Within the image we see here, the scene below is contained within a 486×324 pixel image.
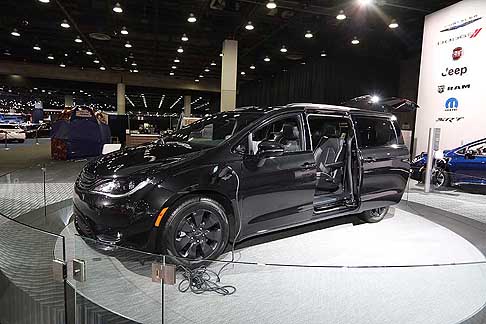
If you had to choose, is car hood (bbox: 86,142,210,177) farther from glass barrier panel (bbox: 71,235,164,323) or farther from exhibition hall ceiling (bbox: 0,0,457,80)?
exhibition hall ceiling (bbox: 0,0,457,80)

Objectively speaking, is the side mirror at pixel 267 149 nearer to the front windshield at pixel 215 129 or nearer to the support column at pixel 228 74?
the front windshield at pixel 215 129

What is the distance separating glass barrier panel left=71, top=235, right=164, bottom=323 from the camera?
1.81 metres

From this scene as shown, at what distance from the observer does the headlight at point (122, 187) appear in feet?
8.35

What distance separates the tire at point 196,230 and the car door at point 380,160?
1.96 meters

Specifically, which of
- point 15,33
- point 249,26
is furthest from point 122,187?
point 15,33

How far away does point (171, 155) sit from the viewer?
114 inches

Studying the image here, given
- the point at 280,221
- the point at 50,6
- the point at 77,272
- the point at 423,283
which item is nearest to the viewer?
the point at 77,272

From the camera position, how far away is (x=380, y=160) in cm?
417

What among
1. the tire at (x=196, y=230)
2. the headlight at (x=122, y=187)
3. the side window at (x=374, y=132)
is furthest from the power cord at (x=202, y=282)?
the side window at (x=374, y=132)

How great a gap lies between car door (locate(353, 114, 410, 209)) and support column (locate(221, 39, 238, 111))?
8.83 meters

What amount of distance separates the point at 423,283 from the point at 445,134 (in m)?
6.62

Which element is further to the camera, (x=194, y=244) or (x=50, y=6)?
(x=50, y=6)

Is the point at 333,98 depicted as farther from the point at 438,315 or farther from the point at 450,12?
the point at 438,315

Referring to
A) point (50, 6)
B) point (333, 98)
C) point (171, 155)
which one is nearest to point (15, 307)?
point (171, 155)
